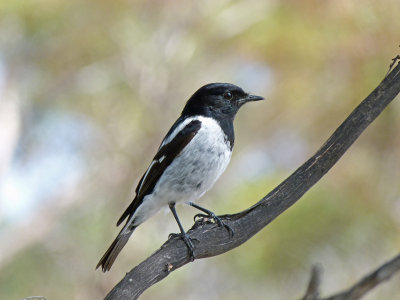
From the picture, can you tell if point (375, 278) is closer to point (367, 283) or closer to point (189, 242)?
point (367, 283)

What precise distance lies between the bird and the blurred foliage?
2.39 m

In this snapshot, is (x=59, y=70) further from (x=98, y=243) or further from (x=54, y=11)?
(x=98, y=243)

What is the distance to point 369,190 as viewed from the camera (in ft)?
19.1

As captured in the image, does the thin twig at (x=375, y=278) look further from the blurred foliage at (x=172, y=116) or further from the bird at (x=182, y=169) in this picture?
the blurred foliage at (x=172, y=116)

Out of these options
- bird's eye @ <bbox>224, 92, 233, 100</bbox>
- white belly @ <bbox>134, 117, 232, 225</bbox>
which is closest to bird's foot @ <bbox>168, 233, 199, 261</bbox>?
white belly @ <bbox>134, 117, 232, 225</bbox>

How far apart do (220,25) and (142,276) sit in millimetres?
5266

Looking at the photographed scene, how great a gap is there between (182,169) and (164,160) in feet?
0.54

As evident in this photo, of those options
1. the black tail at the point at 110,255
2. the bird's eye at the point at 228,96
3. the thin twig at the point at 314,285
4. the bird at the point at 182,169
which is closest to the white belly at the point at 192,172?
the bird at the point at 182,169

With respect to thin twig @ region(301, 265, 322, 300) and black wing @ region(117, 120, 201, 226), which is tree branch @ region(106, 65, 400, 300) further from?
thin twig @ region(301, 265, 322, 300)

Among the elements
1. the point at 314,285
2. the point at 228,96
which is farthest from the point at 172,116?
the point at 314,285

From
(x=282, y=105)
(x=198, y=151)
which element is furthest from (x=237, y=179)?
(x=198, y=151)

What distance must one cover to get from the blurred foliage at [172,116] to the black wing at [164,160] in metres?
2.46

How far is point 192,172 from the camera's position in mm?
3498

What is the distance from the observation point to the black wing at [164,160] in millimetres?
3598
